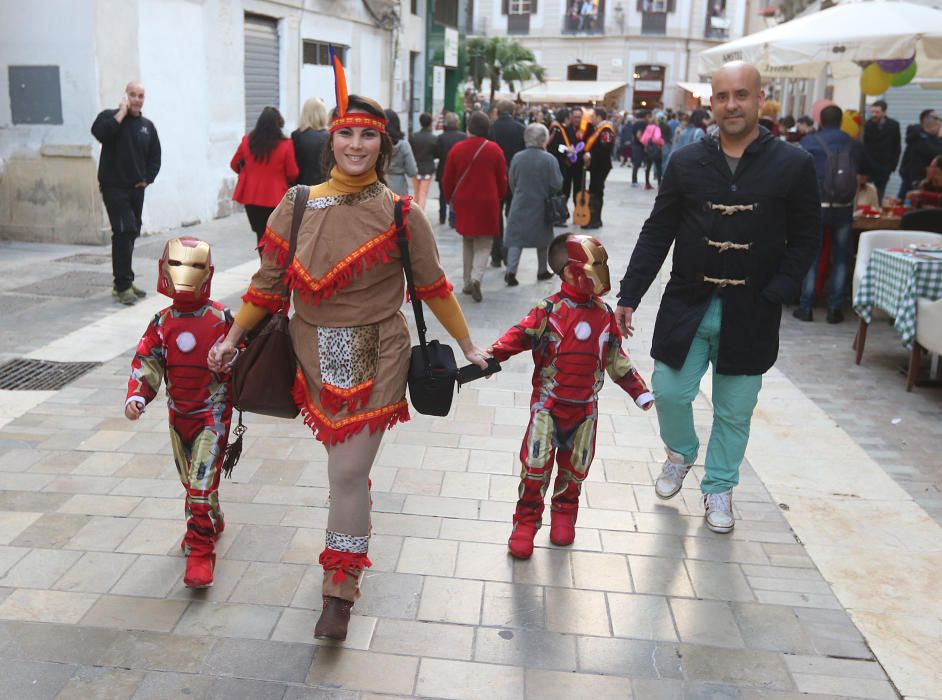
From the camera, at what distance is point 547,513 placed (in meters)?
4.42

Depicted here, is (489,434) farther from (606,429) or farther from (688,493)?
(688,493)

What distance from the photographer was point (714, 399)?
14.1 feet

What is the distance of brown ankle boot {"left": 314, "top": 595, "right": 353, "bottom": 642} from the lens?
321 cm

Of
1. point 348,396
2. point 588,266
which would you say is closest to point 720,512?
point 588,266

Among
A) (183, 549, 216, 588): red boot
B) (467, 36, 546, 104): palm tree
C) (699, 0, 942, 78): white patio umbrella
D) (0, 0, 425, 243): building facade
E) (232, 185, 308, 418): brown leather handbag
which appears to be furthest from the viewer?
(467, 36, 546, 104): palm tree

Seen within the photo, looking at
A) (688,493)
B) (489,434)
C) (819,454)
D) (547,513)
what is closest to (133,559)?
(547,513)

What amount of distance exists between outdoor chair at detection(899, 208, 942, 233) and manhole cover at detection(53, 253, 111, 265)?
319 inches

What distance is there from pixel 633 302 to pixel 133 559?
235 cm

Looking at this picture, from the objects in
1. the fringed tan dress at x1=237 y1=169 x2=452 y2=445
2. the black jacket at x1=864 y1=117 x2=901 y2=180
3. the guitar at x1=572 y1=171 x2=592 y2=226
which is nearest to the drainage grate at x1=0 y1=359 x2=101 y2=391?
the fringed tan dress at x1=237 y1=169 x2=452 y2=445

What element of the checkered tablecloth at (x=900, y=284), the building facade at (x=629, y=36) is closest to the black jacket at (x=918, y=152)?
the checkered tablecloth at (x=900, y=284)

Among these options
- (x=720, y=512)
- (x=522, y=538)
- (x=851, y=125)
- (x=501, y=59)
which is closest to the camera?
(x=522, y=538)

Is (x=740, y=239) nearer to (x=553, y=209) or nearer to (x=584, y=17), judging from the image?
(x=553, y=209)

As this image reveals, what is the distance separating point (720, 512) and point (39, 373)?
454 centimetres

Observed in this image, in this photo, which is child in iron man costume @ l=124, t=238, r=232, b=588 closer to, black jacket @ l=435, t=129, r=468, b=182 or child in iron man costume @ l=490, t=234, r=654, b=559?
child in iron man costume @ l=490, t=234, r=654, b=559
